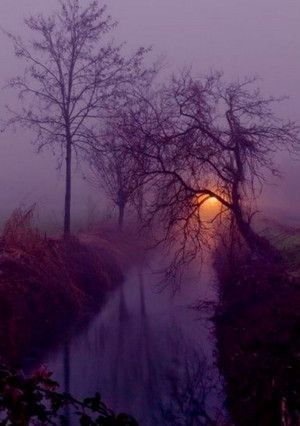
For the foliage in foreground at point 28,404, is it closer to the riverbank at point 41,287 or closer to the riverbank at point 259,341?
the riverbank at point 259,341

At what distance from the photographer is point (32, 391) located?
2.59 meters

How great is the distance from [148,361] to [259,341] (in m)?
2.54

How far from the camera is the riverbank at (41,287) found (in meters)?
14.7

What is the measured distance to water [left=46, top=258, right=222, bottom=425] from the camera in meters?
10.9

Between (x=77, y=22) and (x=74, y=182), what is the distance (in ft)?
159

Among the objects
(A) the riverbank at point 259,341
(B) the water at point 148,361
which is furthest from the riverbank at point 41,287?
(A) the riverbank at point 259,341

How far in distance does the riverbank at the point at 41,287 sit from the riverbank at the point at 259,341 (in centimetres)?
406

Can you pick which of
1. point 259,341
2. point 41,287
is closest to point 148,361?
point 259,341

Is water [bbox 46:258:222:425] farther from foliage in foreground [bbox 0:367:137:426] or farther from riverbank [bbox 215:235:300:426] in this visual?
foliage in foreground [bbox 0:367:137:426]

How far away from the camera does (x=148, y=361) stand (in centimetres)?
1348

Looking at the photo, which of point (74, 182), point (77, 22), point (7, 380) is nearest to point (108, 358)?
point (7, 380)

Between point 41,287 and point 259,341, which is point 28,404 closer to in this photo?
point 259,341

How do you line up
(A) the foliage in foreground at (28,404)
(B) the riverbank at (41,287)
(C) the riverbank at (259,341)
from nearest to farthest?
(A) the foliage in foreground at (28,404)
(C) the riverbank at (259,341)
(B) the riverbank at (41,287)

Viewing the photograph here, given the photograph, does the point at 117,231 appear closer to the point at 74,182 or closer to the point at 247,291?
the point at 247,291
